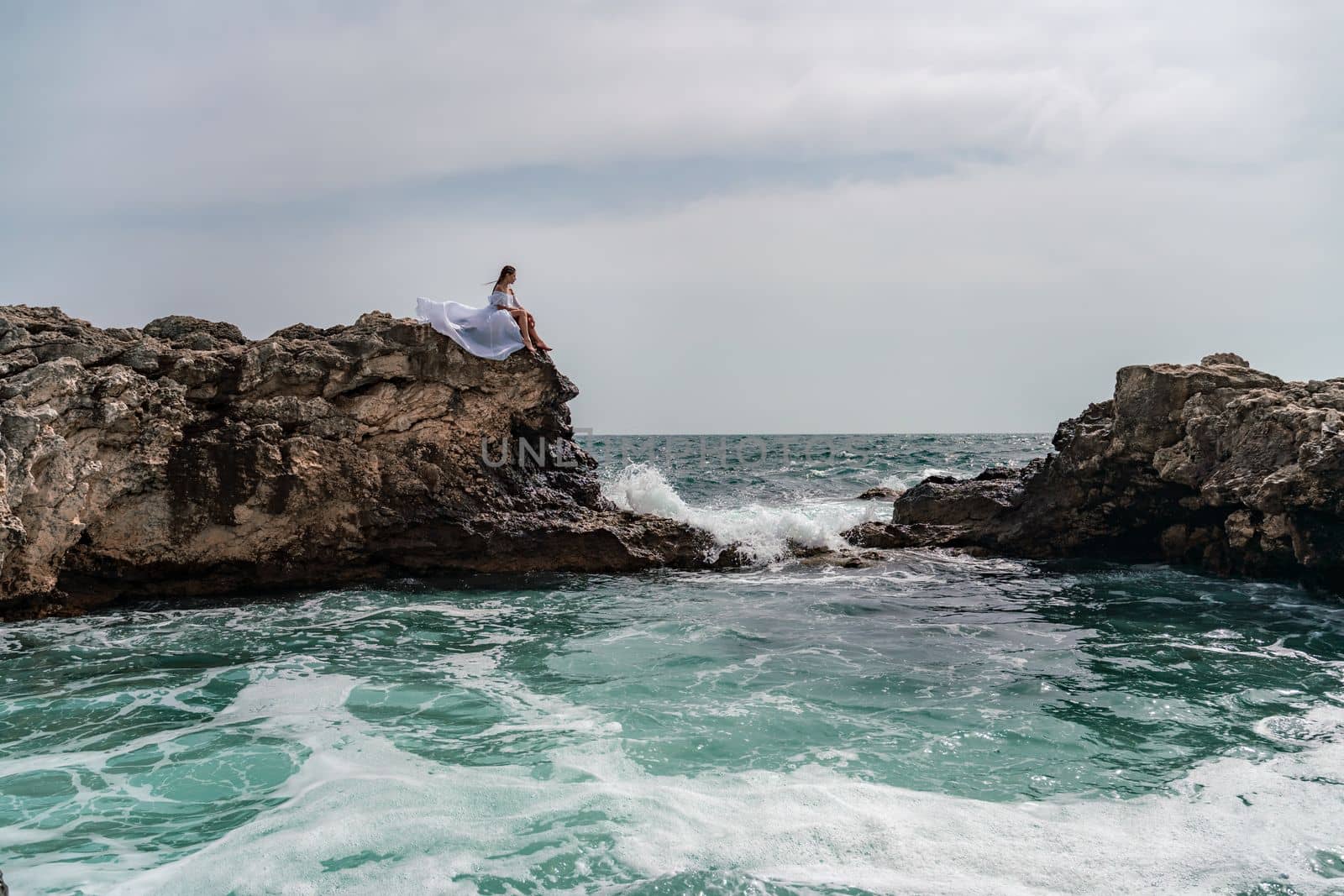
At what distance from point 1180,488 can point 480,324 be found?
8329mm

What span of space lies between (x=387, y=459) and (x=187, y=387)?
211cm

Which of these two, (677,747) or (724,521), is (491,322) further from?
(677,747)

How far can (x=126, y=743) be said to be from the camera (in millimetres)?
4906

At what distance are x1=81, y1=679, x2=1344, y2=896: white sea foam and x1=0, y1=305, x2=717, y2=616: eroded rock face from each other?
4892 mm

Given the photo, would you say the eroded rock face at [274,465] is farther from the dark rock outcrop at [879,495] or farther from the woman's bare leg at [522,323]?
the dark rock outcrop at [879,495]

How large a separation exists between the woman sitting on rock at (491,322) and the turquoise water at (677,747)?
9.61 feet

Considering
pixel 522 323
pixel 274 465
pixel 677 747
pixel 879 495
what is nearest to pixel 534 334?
pixel 522 323

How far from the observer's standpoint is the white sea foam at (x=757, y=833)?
137 inches

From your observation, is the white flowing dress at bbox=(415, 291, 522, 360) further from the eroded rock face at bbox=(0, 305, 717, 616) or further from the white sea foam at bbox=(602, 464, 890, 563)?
the white sea foam at bbox=(602, 464, 890, 563)

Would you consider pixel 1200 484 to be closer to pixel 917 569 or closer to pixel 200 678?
pixel 917 569

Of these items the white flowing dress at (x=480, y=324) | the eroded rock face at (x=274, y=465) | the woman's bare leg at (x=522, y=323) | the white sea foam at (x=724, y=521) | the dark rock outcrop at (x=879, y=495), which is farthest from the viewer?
the dark rock outcrop at (x=879, y=495)

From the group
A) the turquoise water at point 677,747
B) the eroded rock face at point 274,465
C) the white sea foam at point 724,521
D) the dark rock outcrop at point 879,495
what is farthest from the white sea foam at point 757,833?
the dark rock outcrop at point 879,495

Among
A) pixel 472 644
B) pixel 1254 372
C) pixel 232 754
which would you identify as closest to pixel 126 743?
pixel 232 754

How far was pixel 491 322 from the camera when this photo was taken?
9.88 metres
